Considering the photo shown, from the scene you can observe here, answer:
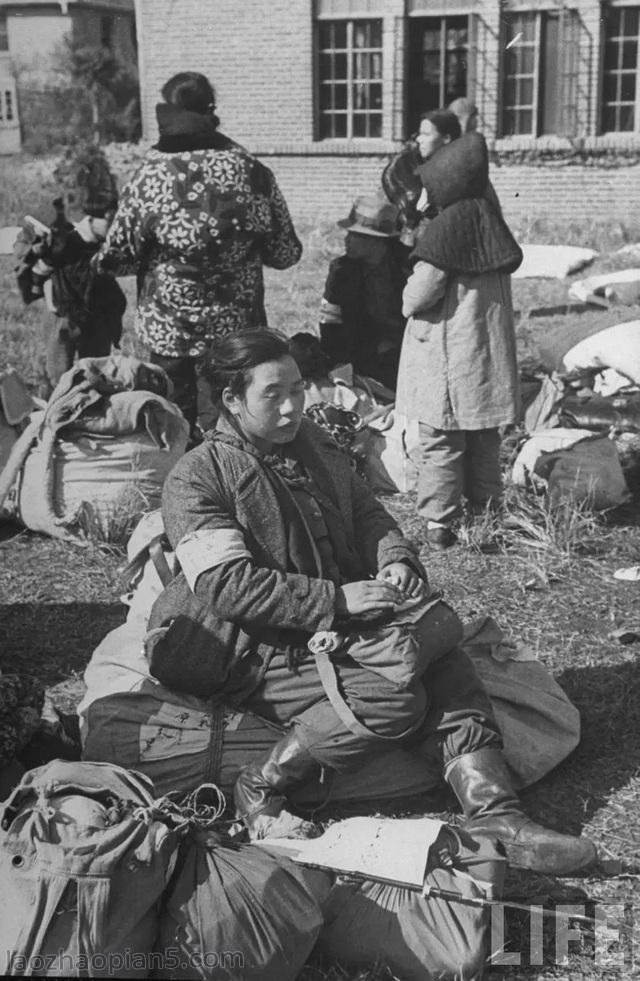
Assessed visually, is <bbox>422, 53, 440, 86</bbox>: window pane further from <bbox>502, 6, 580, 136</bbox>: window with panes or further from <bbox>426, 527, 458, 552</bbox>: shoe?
<bbox>426, 527, 458, 552</bbox>: shoe

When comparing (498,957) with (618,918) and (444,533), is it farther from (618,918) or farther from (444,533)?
(444,533)

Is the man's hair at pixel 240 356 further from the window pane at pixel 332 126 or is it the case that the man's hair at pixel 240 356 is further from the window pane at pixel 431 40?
the window pane at pixel 332 126

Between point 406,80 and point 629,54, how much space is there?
288 centimetres

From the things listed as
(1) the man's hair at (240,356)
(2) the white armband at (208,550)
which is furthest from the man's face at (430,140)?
(2) the white armband at (208,550)

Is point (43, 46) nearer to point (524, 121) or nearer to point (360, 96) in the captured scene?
point (360, 96)

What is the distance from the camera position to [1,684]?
12.0 ft

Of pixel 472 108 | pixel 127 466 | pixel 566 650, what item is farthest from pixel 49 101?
pixel 566 650

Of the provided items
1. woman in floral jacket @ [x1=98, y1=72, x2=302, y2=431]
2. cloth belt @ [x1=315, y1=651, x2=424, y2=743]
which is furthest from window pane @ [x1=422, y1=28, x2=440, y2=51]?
cloth belt @ [x1=315, y1=651, x2=424, y2=743]

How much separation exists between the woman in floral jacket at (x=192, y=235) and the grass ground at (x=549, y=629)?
118 centimetres

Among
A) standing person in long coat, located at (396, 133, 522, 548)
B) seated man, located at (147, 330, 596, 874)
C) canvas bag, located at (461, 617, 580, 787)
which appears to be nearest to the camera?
seated man, located at (147, 330, 596, 874)

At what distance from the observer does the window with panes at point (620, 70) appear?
52.9 ft

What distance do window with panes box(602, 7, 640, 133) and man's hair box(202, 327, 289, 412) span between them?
13992 mm

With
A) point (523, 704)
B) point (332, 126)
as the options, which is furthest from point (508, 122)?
point (523, 704)

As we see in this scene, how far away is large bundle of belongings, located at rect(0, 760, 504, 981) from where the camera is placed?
2646 mm
